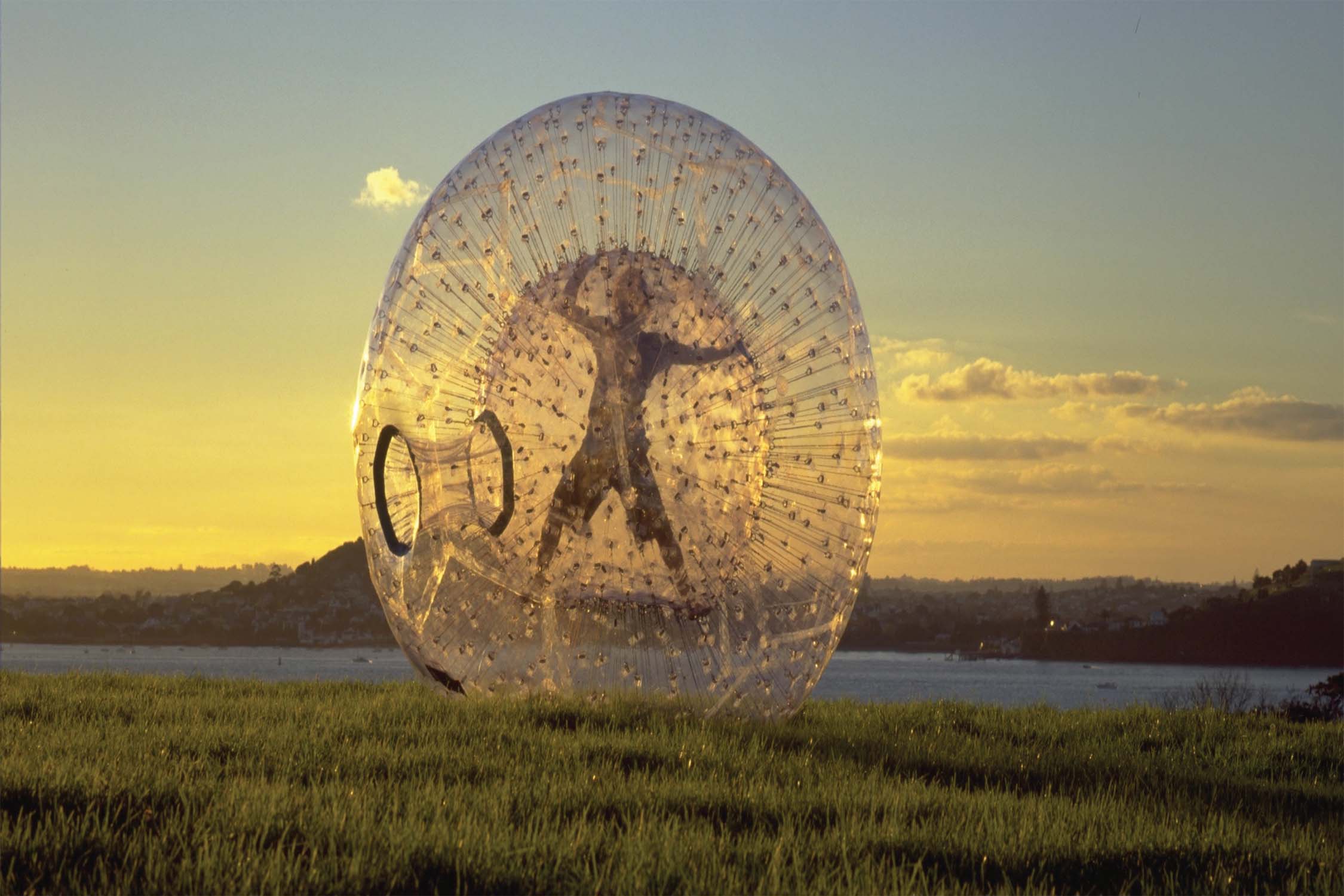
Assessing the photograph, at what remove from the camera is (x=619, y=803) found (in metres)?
6.16

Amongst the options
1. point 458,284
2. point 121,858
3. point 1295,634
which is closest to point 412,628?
point 458,284

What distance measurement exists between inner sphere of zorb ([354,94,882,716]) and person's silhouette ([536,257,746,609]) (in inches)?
0.5

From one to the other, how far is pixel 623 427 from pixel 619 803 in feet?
7.43

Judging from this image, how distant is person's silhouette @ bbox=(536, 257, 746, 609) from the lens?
7699mm

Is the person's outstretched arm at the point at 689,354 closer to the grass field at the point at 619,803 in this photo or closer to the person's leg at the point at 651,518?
the person's leg at the point at 651,518

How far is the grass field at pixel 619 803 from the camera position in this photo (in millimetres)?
5012

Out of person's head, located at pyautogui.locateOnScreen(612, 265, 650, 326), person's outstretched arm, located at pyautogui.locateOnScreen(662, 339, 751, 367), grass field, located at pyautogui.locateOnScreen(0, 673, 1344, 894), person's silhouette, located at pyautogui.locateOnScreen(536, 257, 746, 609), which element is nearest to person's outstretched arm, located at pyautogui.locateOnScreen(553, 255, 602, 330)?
person's silhouette, located at pyautogui.locateOnScreen(536, 257, 746, 609)

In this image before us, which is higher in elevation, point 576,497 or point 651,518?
point 576,497

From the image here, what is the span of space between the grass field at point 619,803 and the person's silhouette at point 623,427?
3.69ft

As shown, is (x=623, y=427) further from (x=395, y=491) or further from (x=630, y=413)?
(x=395, y=491)

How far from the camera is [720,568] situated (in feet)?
26.0

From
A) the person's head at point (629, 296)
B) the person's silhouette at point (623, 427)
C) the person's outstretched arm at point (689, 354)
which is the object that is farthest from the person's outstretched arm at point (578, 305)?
the person's outstretched arm at point (689, 354)

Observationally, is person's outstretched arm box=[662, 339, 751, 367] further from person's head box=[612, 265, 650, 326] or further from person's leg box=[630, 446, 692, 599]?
person's leg box=[630, 446, 692, 599]

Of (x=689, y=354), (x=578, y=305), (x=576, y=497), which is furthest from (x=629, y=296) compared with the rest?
(x=576, y=497)
